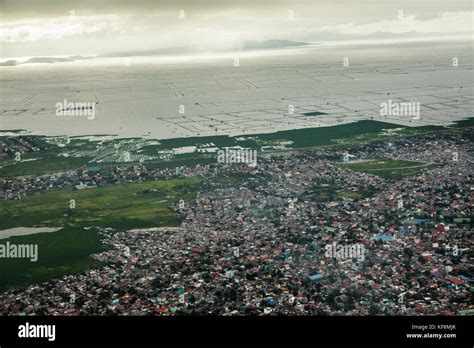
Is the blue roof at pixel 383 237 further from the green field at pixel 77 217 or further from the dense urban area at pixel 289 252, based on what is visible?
the green field at pixel 77 217

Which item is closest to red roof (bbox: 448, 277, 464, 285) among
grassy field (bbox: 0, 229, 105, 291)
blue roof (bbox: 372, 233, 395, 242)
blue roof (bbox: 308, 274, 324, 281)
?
blue roof (bbox: 372, 233, 395, 242)

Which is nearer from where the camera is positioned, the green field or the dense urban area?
the dense urban area

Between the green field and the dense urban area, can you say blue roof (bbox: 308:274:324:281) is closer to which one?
the dense urban area

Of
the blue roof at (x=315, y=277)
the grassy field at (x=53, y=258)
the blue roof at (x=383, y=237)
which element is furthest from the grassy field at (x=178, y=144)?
the blue roof at (x=315, y=277)

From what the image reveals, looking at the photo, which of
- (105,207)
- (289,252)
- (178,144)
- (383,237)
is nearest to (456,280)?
(383,237)

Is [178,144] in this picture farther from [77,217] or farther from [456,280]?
[456,280]
